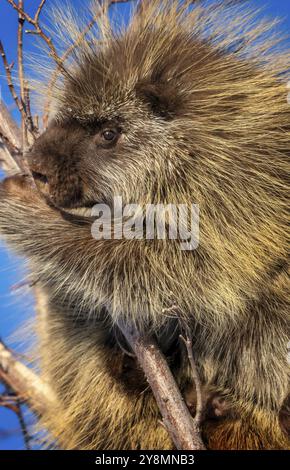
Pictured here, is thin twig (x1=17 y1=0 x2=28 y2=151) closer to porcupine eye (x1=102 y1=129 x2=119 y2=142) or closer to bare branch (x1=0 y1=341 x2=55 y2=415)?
porcupine eye (x1=102 y1=129 x2=119 y2=142)

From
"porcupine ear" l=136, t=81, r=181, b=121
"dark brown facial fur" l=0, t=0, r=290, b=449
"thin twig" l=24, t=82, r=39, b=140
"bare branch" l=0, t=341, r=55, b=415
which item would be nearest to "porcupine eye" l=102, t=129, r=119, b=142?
"dark brown facial fur" l=0, t=0, r=290, b=449

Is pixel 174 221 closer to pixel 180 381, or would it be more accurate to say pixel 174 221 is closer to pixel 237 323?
pixel 237 323

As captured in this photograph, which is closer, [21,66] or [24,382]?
[21,66]

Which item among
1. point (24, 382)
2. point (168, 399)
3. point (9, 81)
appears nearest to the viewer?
point (168, 399)

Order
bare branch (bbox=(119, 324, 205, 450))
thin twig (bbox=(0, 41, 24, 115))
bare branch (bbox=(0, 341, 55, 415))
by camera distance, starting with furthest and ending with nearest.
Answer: bare branch (bbox=(0, 341, 55, 415))
thin twig (bbox=(0, 41, 24, 115))
bare branch (bbox=(119, 324, 205, 450))

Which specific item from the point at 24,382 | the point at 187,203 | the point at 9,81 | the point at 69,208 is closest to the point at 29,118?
the point at 9,81

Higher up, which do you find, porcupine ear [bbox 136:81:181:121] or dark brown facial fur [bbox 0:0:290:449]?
porcupine ear [bbox 136:81:181:121]

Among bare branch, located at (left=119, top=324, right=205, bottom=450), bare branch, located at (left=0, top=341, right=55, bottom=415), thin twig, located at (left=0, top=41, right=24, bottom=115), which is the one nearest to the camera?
bare branch, located at (left=119, top=324, right=205, bottom=450)

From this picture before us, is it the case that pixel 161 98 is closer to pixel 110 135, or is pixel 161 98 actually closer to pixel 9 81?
pixel 110 135
